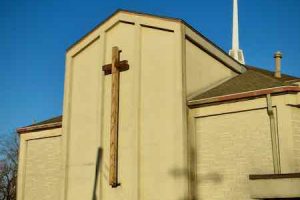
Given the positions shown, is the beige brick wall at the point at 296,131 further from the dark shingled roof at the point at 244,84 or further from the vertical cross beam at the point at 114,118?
the vertical cross beam at the point at 114,118

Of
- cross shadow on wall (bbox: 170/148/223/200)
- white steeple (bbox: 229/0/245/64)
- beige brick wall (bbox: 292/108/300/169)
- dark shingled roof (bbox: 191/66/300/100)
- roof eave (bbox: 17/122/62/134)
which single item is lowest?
cross shadow on wall (bbox: 170/148/223/200)

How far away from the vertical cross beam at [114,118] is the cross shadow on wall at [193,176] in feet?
7.90

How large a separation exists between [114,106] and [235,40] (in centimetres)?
2517

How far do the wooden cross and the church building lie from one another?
1.6 inches

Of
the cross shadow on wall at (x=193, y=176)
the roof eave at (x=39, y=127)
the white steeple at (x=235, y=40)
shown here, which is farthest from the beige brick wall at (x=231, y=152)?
the white steeple at (x=235, y=40)

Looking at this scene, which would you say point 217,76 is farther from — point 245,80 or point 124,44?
point 124,44

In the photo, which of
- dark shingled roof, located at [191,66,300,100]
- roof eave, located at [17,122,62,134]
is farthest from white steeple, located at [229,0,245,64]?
roof eave, located at [17,122,62,134]

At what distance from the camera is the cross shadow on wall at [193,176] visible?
14.5 metres

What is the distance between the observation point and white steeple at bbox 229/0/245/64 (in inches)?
1467

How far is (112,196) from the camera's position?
52.9ft

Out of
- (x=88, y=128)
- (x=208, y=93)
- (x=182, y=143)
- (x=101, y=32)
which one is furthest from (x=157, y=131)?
(x=101, y=32)

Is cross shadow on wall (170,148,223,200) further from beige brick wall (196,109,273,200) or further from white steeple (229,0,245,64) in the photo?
white steeple (229,0,245,64)

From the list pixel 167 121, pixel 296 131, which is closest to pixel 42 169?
pixel 167 121

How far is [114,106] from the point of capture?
16.5 m
